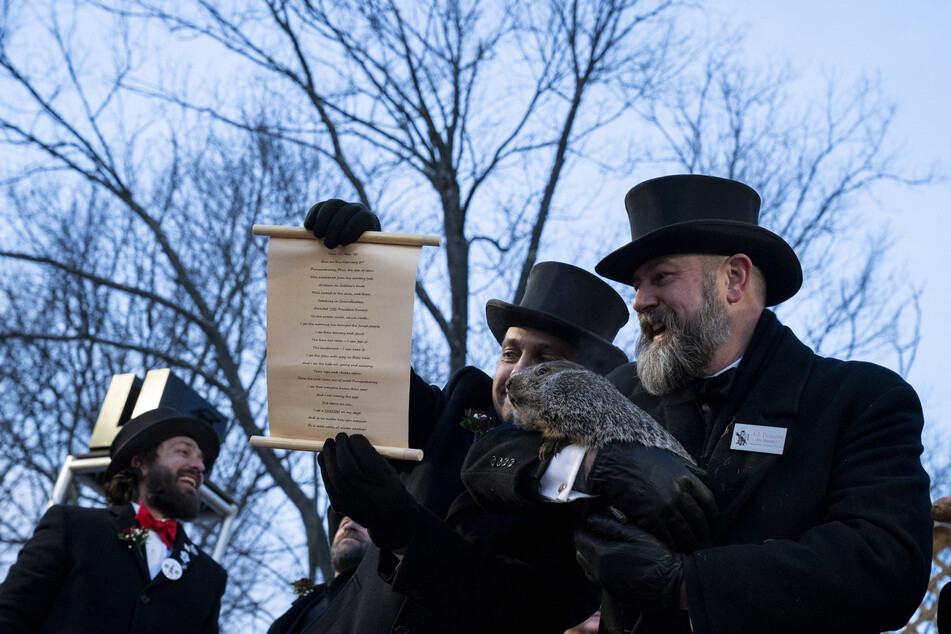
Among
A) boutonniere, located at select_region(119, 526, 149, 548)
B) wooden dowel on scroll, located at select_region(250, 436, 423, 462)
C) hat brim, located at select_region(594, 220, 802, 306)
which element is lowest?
boutonniere, located at select_region(119, 526, 149, 548)

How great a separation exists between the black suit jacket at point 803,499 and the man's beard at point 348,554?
2914 millimetres

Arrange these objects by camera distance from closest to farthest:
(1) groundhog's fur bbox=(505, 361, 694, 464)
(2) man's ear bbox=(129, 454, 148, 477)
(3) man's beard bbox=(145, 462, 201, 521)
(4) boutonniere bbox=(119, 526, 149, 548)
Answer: (1) groundhog's fur bbox=(505, 361, 694, 464)
(4) boutonniere bbox=(119, 526, 149, 548)
(3) man's beard bbox=(145, 462, 201, 521)
(2) man's ear bbox=(129, 454, 148, 477)

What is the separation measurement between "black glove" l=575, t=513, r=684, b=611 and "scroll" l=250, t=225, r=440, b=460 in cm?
68

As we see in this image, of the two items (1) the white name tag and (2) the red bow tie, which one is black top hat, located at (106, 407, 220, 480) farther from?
(1) the white name tag

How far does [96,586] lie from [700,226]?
352cm

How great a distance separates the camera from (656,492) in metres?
2.62

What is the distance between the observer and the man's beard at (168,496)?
5.77 metres

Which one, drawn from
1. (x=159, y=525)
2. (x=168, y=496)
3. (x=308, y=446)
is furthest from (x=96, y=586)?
(x=308, y=446)

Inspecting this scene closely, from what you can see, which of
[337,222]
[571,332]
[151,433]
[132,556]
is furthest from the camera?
[151,433]

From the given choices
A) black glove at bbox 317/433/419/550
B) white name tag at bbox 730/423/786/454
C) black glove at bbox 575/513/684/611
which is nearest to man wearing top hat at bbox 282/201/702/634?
black glove at bbox 317/433/419/550

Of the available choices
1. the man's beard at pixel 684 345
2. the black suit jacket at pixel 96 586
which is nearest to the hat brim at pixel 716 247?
the man's beard at pixel 684 345

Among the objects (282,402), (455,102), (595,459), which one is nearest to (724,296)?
(595,459)

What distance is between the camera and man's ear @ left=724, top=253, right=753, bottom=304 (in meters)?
3.39

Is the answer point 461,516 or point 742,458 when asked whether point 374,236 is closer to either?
point 461,516
